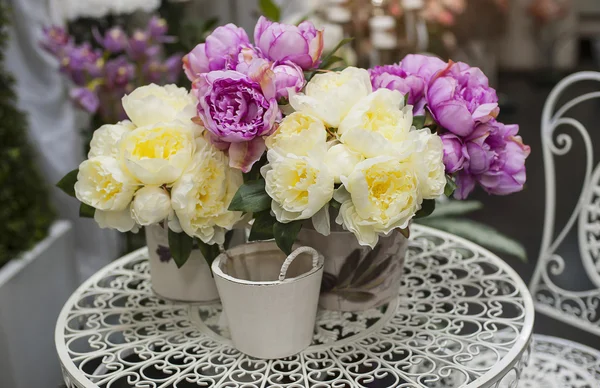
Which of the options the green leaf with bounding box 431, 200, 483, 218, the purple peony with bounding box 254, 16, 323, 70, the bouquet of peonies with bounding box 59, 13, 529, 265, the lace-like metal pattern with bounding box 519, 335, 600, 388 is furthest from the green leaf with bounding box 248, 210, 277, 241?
the green leaf with bounding box 431, 200, 483, 218

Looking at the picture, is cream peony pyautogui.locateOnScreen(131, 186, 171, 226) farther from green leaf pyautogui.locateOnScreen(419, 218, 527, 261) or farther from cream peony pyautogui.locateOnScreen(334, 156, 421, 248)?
green leaf pyautogui.locateOnScreen(419, 218, 527, 261)

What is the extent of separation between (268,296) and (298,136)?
0.68 ft

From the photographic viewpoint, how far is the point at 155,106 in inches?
33.0

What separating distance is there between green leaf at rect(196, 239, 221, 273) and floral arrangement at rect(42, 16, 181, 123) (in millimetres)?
992

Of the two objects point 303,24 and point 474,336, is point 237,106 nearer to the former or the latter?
point 303,24

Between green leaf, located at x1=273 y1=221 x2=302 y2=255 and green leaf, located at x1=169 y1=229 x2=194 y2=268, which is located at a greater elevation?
green leaf, located at x1=273 y1=221 x2=302 y2=255

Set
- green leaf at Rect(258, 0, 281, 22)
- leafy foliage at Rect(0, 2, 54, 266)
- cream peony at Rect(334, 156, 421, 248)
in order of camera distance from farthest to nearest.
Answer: leafy foliage at Rect(0, 2, 54, 266), green leaf at Rect(258, 0, 281, 22), cream peony at Rect(334, 156, 421, 248)

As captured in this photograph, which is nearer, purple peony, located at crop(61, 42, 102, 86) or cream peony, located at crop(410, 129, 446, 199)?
cream peony, located at crop(410, 129, 446, 199)

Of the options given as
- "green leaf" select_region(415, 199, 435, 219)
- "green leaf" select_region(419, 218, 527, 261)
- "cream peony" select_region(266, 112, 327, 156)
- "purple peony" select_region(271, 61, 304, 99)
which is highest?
"purple peony" select_region(271, 61, 304, 99)

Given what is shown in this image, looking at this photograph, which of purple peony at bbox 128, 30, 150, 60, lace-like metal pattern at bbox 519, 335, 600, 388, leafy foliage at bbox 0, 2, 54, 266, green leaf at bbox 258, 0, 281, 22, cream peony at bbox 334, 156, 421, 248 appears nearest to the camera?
cream peony at bbox 334, 156, 421, 248

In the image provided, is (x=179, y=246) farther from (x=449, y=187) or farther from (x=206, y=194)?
(x=449, y=187)

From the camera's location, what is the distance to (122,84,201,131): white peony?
2.74 feet

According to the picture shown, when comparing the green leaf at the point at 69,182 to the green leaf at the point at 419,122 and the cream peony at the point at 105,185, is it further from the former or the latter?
the green leaf at the point at 419,122

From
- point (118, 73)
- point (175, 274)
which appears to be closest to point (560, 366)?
point (175, 274)
